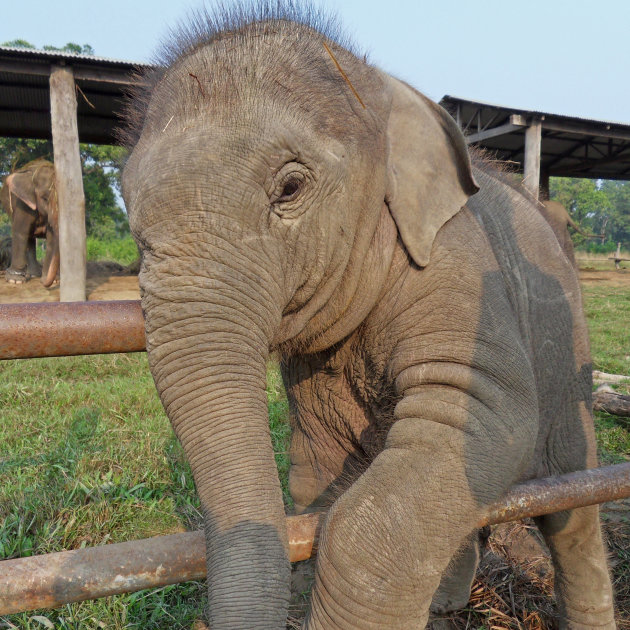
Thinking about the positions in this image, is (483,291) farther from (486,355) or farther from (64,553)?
(64,553)

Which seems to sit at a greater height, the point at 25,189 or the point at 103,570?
the point at 25,189

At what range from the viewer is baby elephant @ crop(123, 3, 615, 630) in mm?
1532

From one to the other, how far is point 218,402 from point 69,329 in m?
0.37

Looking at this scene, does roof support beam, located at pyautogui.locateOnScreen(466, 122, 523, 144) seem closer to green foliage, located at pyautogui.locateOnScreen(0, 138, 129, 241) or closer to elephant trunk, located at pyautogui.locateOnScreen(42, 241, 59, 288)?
elephant trunk, located at pyautogui.locateOnScreen(42, 241, 59, 288)

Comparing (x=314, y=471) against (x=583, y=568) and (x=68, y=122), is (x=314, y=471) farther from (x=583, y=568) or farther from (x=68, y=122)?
(x=68, y=122)

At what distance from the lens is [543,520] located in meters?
2.65

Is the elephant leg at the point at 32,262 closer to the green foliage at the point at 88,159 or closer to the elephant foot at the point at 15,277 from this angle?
the elephant foot at the point at 15,277

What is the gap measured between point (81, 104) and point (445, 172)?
11110 millimetres

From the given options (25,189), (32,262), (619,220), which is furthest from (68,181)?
(619,220)

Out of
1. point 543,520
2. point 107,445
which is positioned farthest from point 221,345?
point 107,445

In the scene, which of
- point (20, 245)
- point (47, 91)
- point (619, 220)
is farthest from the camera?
point (619, 220)

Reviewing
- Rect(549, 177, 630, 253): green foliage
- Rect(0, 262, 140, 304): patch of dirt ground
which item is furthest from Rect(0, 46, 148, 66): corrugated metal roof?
Rect(549, 177, 630, 253): green foliage

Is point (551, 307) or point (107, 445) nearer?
point (551, 307)

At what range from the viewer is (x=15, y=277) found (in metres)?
11.8
